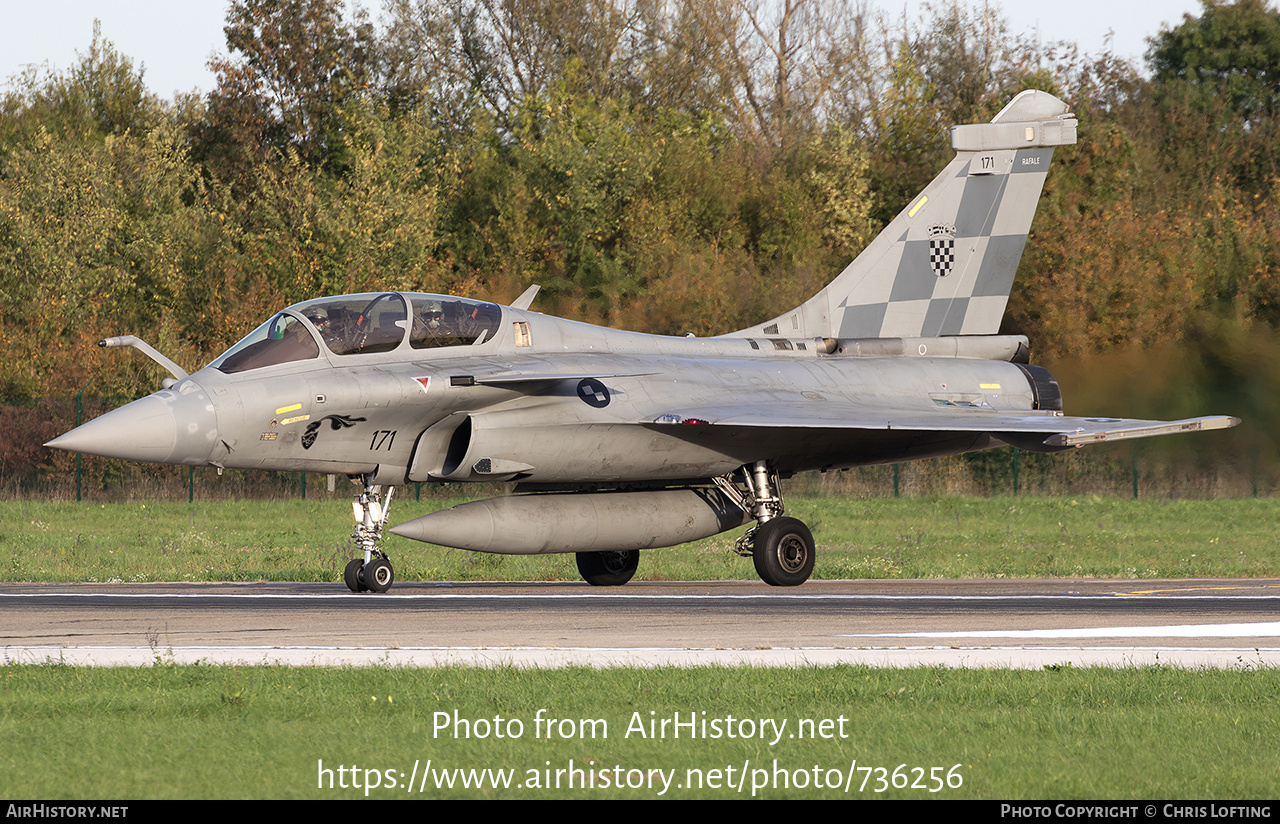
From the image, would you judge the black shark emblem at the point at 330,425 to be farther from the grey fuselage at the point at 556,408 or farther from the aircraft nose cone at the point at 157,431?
the aircraft nose cone at the point at 157,431

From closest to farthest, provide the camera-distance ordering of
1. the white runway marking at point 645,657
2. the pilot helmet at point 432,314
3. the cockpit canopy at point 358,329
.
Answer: the white runway marking at point 645,657 → the cockpit canopy at point 358,329 → the pilot helmet at point 432,314

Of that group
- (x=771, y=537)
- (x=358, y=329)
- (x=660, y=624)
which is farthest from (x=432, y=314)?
(x=660, y=624)

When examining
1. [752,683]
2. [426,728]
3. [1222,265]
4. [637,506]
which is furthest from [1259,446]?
[426,728]

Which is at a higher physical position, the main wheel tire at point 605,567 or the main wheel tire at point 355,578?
the main wheel tire at point 355,578

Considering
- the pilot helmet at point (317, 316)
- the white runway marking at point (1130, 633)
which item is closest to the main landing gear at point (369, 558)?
the pilot helmet at point (317, 316)

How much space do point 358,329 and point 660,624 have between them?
495cm

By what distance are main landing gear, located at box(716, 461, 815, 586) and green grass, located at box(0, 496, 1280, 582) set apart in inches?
57.4

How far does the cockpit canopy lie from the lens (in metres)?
14.5

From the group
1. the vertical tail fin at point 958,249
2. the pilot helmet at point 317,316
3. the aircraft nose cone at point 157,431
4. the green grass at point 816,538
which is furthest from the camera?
the vertical tail fin at point 958,249

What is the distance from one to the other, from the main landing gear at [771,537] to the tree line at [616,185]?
556 inches

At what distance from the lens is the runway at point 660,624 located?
9.93m

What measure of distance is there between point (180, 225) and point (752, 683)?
35.5 metres

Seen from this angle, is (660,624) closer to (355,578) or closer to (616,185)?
(355,578)

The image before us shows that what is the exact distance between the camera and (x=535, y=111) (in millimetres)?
44844
